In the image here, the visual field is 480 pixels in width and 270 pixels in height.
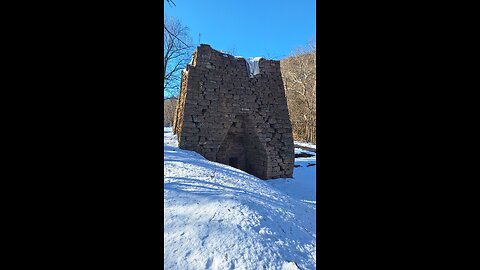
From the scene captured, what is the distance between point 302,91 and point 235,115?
1752 cm

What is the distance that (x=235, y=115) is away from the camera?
7883mm

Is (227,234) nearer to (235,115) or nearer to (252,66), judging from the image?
(235,115)

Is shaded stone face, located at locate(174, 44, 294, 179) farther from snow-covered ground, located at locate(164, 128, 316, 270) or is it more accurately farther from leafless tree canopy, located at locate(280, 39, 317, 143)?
leafless tree canopy, located at locate(280, 39, 317, 143)

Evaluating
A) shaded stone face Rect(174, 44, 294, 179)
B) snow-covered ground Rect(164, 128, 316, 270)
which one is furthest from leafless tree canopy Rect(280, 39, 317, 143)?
snow-covered ground Rect(164, 128, 316, 270)

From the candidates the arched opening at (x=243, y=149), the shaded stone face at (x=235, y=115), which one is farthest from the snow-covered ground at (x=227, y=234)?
the arched opening at (x=243, y=149)

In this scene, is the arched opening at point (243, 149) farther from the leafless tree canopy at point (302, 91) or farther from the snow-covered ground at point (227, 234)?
the leafless tree canopy at point (302, 91)

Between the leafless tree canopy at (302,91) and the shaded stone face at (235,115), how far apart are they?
48.6ft

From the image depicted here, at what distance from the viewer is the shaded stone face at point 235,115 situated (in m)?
7.15

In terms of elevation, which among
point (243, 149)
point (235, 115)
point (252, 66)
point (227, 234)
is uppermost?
point (252, 66)

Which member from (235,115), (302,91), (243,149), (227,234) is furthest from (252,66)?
(302,91)
